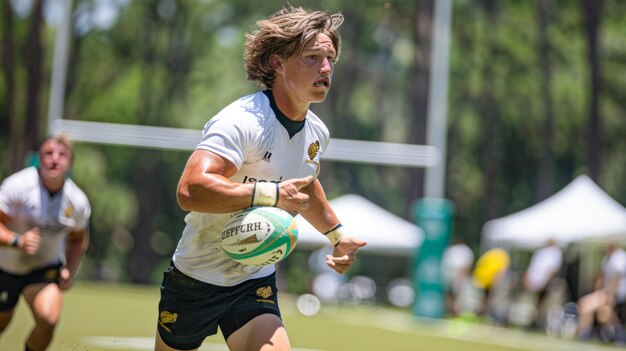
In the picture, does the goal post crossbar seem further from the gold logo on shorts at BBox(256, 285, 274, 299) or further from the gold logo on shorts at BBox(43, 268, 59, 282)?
the gold logo on shorts at BBox(256, 285, 274, 299)

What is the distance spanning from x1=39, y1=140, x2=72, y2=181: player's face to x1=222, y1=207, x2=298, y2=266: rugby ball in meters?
3.08

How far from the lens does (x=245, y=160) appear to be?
4.99 metres

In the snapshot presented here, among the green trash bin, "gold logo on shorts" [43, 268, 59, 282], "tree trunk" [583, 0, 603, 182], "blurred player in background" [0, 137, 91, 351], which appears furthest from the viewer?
"tree trunk" [583, 0, 603, 182]

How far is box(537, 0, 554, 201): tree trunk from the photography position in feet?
127

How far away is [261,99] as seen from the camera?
16.9 feet

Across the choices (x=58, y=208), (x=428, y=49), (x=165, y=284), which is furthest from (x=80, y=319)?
(x=428, y=49)

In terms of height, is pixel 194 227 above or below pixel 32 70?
below

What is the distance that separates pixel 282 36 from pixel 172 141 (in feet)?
58.1

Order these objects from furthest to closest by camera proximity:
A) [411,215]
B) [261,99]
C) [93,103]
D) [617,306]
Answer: [93,103] < [411,215] < [617,306] < [261,99]

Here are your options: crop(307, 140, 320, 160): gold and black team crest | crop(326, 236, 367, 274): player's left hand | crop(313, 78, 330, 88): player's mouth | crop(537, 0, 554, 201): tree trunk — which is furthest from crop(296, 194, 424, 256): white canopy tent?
crop(313, 78, 330, 88): player's mouth

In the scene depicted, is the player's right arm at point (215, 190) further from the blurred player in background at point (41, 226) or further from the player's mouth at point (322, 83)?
the blurred player in background at point (41, 226)

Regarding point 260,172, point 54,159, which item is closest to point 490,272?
point 54,159

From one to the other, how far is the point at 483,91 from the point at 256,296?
37.0 metres

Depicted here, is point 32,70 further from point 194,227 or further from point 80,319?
point 194,227
